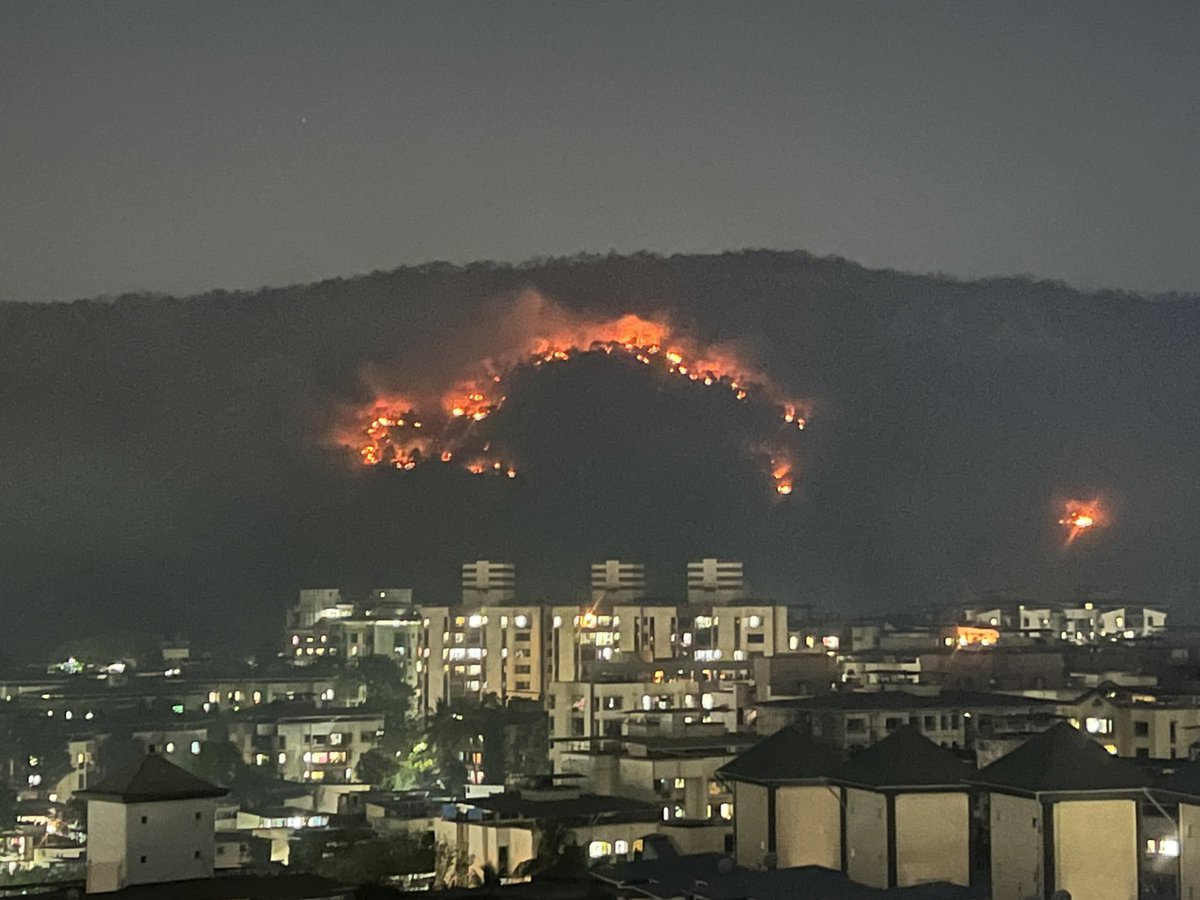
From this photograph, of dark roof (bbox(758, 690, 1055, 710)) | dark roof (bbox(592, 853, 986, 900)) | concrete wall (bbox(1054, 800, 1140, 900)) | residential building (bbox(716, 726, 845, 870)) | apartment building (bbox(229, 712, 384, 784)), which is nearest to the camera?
dark roof (bbox(592, 853, 986, 900))

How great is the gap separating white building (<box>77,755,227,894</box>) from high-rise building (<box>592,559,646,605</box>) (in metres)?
15.7

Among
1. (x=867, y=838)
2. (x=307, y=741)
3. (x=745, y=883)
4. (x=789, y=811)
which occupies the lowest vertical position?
(x=745, y=883)

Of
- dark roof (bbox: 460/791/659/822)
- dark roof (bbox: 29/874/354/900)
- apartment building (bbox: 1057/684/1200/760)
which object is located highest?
apartment building (bbox: 1057/684/1200/760)

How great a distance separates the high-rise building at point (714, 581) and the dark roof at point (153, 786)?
15.5m

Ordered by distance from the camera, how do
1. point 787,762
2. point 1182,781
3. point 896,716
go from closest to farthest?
point 1182,781 → point 787,762 → point 896,716

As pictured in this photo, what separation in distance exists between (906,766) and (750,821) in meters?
0.94

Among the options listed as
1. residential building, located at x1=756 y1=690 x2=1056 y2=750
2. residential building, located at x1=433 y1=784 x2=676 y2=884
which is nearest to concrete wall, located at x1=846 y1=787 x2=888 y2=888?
residential building, located at x1=433 y1=784 x2=676 y2=884

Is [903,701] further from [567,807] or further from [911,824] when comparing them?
[911,824]

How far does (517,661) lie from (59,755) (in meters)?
5.62

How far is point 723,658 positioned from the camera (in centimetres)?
2250

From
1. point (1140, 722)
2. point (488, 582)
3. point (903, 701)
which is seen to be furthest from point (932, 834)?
point (488, 582)

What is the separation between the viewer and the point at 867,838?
10805 millimetres

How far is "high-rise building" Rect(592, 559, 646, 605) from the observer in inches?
978

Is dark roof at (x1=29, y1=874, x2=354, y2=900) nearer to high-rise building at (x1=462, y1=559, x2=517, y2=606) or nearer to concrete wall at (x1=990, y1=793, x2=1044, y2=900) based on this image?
concrete wall at (x1=990, y1=793, x2=1044, y2=900)
